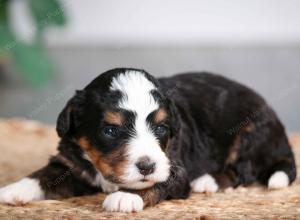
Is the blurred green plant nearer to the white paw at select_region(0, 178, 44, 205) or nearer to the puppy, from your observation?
the puppy

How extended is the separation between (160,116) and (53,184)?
1.01 m

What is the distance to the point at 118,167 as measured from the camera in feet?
13.4

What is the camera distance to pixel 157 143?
4270 millimetres

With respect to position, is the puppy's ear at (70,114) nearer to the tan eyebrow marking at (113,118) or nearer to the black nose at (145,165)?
the tan eyebrow marking at (113,118)

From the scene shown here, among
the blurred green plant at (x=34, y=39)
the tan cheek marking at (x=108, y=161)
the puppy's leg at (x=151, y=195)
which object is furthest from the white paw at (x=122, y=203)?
the blurred green plant at (x=34, y=39)

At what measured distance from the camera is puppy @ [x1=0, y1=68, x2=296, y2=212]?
13.8 ft

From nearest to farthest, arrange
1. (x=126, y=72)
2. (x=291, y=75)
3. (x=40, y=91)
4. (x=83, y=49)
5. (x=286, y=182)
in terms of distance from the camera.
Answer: (x=126, y=72), (x=286, y=182), (x=40, y=91), (x=291, y=75), (x=83, y=49)

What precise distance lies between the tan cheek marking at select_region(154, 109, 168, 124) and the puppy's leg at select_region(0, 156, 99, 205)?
0.80 meters

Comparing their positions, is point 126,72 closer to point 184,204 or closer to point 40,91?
point 184,204

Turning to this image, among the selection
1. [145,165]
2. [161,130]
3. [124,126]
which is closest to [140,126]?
[124,126]

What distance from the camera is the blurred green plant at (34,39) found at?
10.9m

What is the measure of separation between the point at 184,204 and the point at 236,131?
1.06m

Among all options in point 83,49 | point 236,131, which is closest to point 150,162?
point 236,131

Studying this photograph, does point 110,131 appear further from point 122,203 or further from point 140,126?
point 122,203
